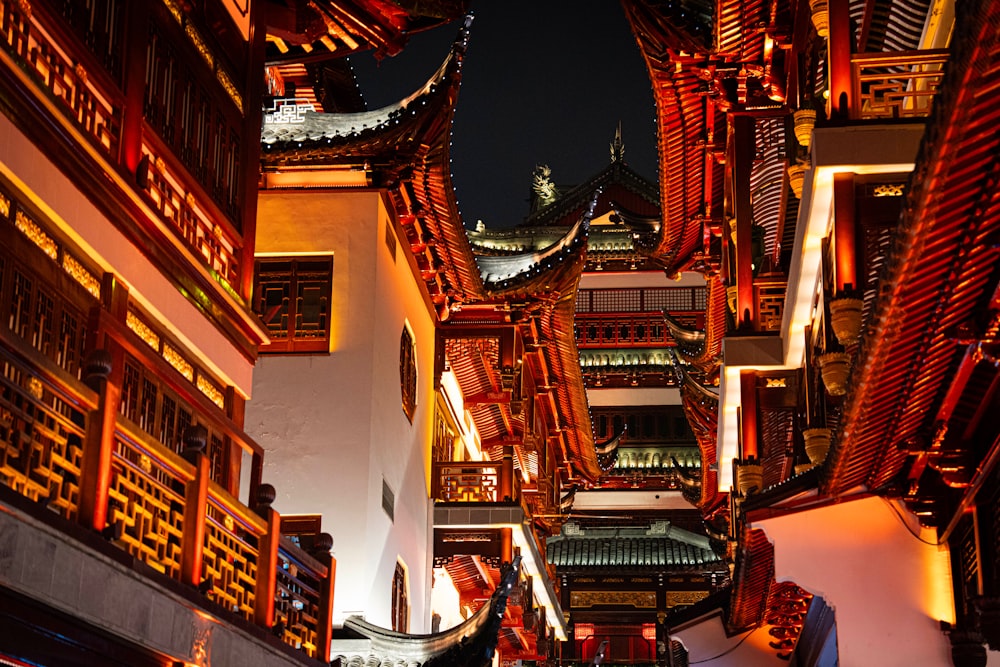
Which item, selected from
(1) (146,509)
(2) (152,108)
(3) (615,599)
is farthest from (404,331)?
(3) (615,599)

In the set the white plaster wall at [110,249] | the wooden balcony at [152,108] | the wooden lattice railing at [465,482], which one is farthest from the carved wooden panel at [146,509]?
the wooden lattice railing at [465,482]

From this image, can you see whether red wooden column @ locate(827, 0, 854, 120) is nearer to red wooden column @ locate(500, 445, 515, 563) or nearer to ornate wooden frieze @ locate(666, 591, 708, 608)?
red wooden column @ locate(500, 445, 515, 563)

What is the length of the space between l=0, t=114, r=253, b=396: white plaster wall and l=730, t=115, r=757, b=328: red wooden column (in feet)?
21.9

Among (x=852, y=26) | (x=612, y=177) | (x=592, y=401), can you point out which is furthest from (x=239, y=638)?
(x=612, y=177)

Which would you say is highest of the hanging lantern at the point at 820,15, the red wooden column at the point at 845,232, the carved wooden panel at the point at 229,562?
the hanging lantern at the point at 820,15

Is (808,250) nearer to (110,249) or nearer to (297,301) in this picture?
(110,249)

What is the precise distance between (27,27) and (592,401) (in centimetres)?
3451

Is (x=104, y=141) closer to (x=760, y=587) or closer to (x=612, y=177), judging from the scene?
(x=760, y=587)

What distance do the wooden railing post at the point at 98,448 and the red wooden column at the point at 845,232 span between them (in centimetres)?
577

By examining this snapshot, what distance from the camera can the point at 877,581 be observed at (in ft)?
36.4

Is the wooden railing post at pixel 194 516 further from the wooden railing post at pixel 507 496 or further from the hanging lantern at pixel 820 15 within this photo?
the wooden railing post at pixel 507 496

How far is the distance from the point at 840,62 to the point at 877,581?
408 centimetres

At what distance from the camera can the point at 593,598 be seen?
38125mm

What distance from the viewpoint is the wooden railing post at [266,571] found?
1002 cm
